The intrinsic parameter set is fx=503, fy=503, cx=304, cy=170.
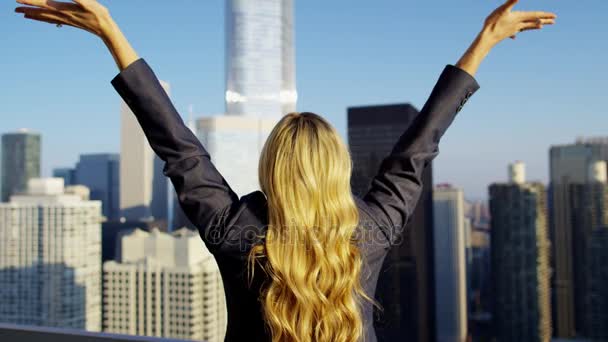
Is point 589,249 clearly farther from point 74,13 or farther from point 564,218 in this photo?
point 74,13

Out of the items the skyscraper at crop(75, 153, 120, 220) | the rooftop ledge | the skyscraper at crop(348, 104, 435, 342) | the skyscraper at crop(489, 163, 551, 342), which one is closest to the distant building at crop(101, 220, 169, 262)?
the skyscraper at crop(75, 153, 120, 220)

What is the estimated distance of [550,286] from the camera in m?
28.6

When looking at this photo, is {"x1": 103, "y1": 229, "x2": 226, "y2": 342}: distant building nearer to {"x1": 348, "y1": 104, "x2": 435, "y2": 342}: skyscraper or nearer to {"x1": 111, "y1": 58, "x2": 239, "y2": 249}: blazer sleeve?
{"x1": 348, "y1": 104, "x2": 435, "y2": 342}: skyscraper

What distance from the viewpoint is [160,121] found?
529mm

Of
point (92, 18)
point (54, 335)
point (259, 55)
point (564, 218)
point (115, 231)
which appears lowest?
point (115, 231)

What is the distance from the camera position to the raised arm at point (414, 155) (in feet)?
1.84

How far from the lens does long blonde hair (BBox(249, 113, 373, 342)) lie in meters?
0.51

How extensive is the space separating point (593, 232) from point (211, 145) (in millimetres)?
20036

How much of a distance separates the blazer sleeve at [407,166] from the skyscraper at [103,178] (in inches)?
1217

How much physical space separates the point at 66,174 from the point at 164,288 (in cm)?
2032

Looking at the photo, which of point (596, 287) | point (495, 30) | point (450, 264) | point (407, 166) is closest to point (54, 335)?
point (407, 166)

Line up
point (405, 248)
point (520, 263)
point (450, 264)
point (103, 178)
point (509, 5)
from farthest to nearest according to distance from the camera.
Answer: point (450, 264) < point (103, 178) < point (405, 248) < point (520, 263) < point (509, 5)

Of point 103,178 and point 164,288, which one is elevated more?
point 103,178

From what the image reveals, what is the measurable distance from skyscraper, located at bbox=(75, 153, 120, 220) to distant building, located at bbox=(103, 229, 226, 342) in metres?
9.01
